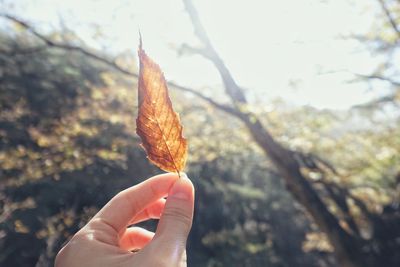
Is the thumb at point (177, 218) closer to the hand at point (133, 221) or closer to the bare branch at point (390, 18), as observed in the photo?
the hand at point (133, 221)

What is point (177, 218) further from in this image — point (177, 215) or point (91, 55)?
point (91, 55)

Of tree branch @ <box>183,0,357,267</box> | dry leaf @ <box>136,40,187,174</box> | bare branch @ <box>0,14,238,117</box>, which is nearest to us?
dry leaf @ <box>136,40,187,174</box>

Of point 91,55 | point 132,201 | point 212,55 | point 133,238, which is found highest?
point 132,201

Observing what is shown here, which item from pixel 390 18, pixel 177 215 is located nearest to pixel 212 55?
pixel 390 18

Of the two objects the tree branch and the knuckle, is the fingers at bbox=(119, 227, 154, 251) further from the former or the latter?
the tree branch

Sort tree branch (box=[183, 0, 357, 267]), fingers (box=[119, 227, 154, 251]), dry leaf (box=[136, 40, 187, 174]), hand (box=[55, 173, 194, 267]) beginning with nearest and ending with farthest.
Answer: dry leaf (box=[136, 40, 187, 174]) → hand (box=[55, 173, 194, 267]) → fingers (box=[119, 227, 154, 251]) → tree branch (box=[183, 0, 357, 267])

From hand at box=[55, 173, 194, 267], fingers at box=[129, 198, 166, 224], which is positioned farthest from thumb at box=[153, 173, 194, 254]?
fingers at box=[129, 198, 166, 224]

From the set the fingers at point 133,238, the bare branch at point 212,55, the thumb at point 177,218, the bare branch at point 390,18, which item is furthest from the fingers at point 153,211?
the bare branch at point 390,18
